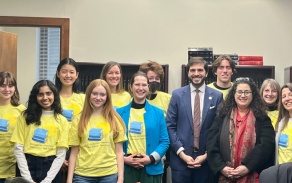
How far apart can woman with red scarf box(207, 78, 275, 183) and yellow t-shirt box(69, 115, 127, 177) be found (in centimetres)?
76

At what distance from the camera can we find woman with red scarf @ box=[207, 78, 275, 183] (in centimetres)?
301

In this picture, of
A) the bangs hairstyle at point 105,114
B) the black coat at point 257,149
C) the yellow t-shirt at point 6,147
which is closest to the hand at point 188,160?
the black coat at point 257,149

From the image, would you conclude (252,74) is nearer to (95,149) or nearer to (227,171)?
(227,171)

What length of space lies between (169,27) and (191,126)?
2094mm

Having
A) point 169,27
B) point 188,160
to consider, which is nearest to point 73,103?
point 188,160

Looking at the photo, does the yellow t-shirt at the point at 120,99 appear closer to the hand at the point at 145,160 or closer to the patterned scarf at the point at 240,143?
the hand at the point at 145,160

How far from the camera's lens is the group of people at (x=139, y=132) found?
2986 millimetres

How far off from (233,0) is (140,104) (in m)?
2.56

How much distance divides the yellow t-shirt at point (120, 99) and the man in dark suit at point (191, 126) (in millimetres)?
440

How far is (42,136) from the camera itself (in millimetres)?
2975

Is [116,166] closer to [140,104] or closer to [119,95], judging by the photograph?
→ [140,104]

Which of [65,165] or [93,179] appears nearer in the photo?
[93,179]

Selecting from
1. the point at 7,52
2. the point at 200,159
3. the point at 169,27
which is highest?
the point at 169,27

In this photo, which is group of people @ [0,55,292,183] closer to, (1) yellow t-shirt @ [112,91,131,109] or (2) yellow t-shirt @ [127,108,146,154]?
(2) yellow t-shirt @ [127,108,146,154]
